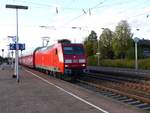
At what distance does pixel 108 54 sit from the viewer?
109 metres

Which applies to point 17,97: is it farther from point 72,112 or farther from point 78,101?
point 72,112

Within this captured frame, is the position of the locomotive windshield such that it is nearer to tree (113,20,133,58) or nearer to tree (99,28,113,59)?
tree (113,20,133,58)

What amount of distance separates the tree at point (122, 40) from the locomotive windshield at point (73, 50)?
68.6 m

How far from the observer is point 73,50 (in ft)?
98.1

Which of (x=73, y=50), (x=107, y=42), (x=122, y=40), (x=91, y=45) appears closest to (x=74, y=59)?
(x=73, y=50)

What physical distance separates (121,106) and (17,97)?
530 cm

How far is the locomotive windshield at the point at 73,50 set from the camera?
2952 cm

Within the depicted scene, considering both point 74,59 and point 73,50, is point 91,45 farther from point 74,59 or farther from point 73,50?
point 74,59

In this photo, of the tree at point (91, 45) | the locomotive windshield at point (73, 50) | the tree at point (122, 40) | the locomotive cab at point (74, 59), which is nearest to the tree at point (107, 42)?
the tree at point (91, 45)

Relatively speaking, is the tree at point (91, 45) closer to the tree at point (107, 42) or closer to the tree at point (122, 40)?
the tree at point (107, 42)

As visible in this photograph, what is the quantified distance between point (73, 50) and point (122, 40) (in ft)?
241

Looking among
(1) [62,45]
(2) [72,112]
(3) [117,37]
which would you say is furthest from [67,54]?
(3) [117,37]

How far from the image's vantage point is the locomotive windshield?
96.8ft

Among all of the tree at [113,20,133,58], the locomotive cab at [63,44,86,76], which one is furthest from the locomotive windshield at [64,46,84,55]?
the tree at [113,20,133,58]
